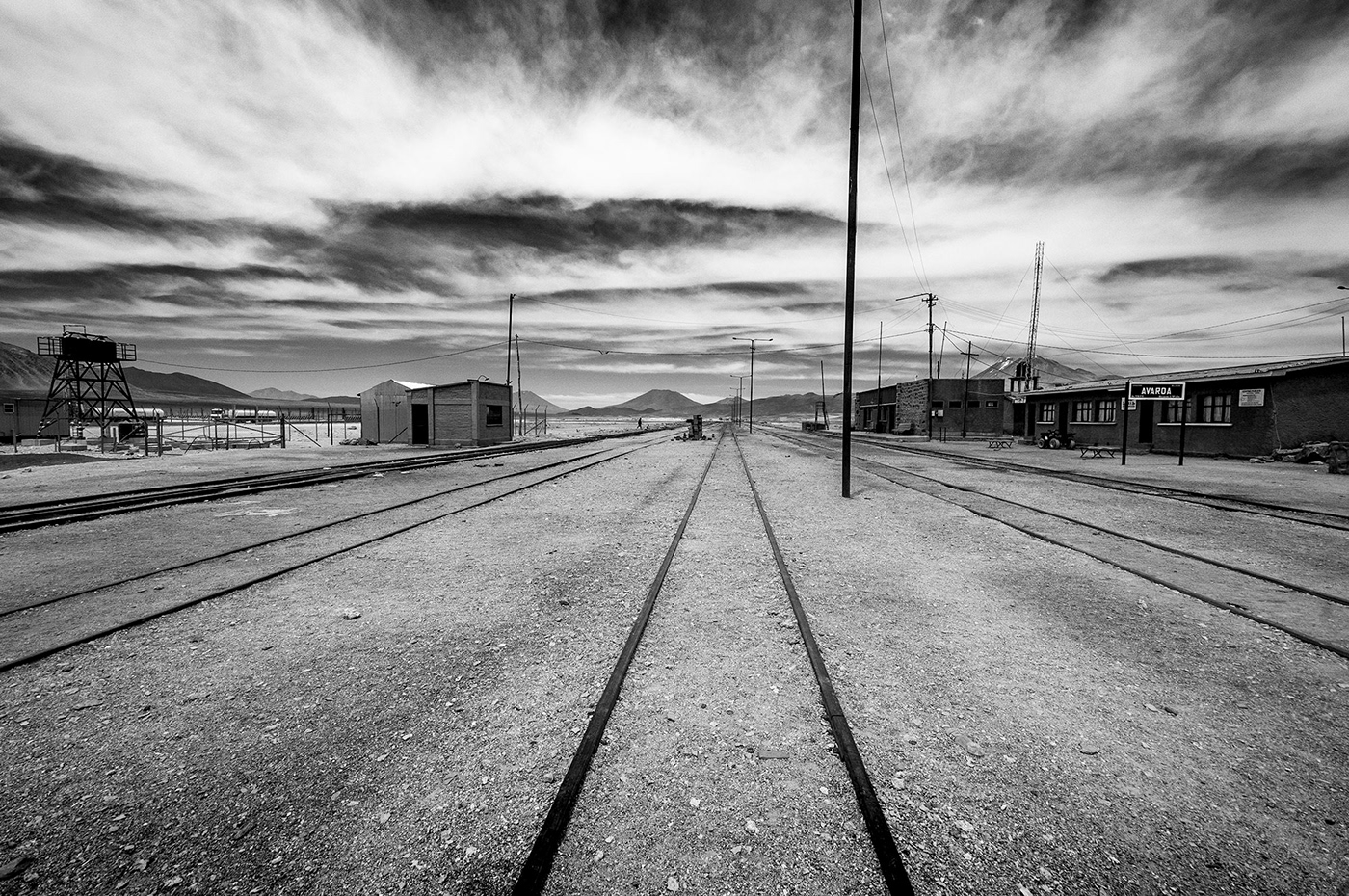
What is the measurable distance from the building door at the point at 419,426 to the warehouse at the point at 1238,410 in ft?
125

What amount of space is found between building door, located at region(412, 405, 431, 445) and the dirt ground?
32264mm

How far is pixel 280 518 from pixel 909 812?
1203 cm

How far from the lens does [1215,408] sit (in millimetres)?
26719

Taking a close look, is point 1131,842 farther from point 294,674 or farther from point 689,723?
point 294,674

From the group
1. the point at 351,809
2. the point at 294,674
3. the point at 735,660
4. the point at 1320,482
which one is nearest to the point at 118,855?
the point at 351,809

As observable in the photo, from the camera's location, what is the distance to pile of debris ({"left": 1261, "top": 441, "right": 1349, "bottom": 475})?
1970 centimetres

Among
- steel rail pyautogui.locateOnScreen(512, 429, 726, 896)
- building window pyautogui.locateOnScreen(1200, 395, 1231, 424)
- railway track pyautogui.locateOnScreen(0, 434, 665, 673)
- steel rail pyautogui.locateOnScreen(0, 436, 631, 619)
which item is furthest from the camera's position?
building window pyautogui.locateOnScreen(1200, 395, 1231, 424)

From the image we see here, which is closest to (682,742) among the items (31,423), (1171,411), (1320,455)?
(1320,455)

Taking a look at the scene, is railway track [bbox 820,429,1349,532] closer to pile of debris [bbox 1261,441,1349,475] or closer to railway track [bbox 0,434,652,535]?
pile of debris [bbox 1261,441,1349,475]

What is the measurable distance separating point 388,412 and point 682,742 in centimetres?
4001

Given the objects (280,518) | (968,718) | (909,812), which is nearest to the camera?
(909,812)

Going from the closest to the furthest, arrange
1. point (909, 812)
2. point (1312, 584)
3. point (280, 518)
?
point (909, 812), point (1312, 584), point (280, 518)

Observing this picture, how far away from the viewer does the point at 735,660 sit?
14.8ft

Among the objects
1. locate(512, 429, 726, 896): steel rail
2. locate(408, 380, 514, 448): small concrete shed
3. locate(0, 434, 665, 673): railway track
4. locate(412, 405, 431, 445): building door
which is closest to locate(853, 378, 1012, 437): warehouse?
locate(408, 380, 514, 448): small concrete shed
